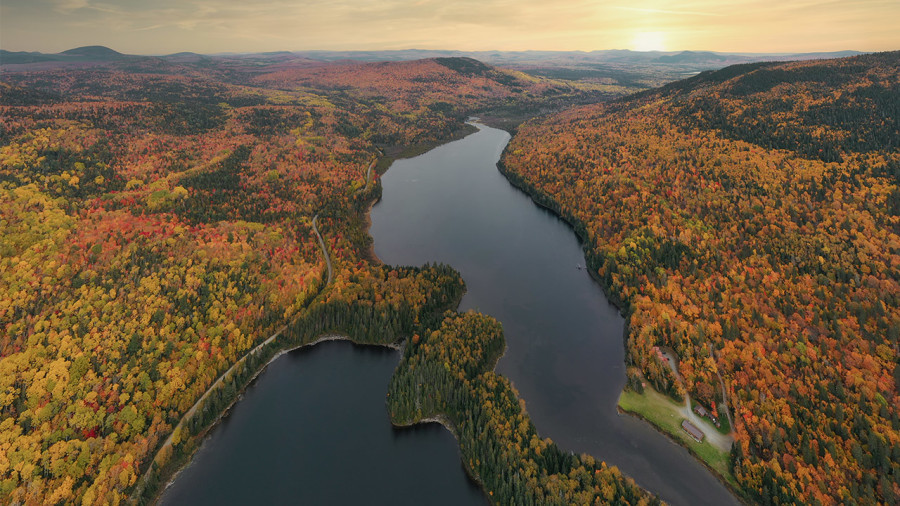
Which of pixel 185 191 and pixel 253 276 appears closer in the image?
pixel 253 276

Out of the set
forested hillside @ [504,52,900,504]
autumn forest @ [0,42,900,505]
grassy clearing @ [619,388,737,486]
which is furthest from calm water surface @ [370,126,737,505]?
forested hillside @ [504,52,900,504]

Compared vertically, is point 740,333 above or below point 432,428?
above

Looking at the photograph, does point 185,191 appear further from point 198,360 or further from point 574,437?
point 574,437

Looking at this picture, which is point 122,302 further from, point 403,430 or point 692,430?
point 692,430

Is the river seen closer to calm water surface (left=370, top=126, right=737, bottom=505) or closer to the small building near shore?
calm water surface (left=370, top=126, right=737, bottom=505)

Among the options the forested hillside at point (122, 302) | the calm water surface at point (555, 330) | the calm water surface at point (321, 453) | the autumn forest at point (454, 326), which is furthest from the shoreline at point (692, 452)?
the forested hillside at point (122, 302)

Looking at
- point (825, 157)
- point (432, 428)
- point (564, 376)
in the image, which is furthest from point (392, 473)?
point (825, 157)
